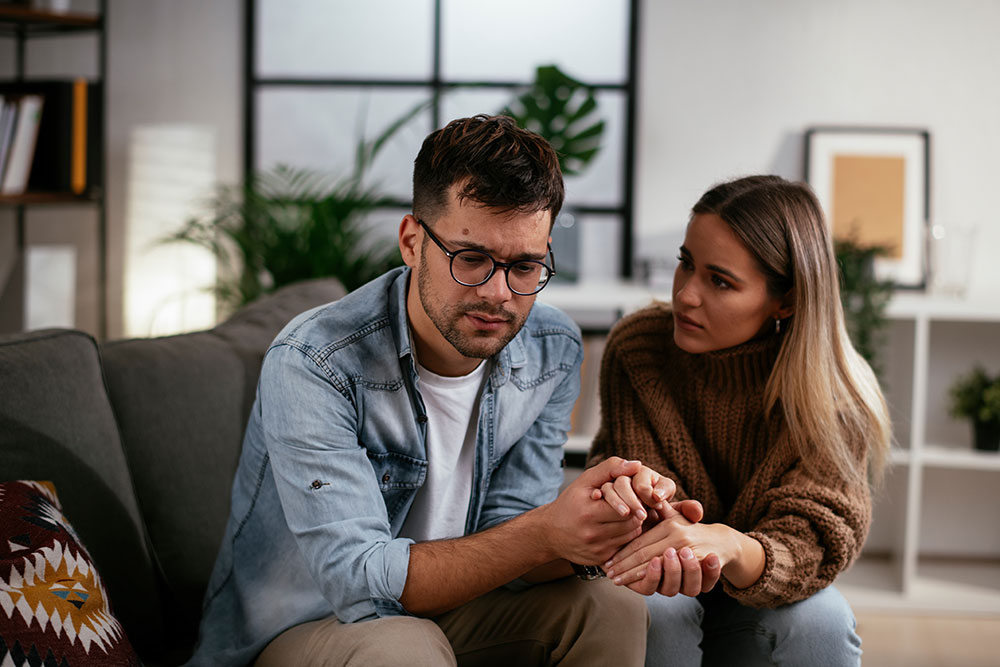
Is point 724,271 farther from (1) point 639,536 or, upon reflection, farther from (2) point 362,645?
(2) point 362,645

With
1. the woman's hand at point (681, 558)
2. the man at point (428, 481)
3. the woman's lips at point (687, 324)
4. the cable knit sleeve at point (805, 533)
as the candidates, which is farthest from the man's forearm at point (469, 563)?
the woman's lips at point (687, 324)

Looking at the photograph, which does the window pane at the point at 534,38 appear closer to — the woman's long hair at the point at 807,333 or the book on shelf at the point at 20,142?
the book on shelf at the point at 20,142

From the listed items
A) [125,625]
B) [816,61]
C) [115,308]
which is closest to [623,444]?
[125,625]

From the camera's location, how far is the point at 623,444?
5.62 ft

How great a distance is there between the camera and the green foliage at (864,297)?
2.69m

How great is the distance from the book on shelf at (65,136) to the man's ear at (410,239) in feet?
5.68

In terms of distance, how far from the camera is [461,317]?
53.7 inches

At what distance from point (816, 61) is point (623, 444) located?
6.23 feet

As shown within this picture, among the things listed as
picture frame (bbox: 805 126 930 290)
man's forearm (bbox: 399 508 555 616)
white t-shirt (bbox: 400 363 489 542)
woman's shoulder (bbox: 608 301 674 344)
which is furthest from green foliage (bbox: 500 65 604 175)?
man's forearm (bbox: 399 508 555 616)

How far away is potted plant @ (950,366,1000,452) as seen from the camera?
9.28 ft

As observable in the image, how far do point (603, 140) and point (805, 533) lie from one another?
1862mm

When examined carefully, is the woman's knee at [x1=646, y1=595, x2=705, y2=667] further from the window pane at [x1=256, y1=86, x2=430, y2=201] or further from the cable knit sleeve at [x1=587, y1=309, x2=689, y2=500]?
the window pane at [x1=256, y1=86, x2=430, y2=201]

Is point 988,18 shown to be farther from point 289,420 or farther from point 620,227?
point 289,420

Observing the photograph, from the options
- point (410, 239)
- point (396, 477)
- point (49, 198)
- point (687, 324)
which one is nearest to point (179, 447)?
point (396, 477)
